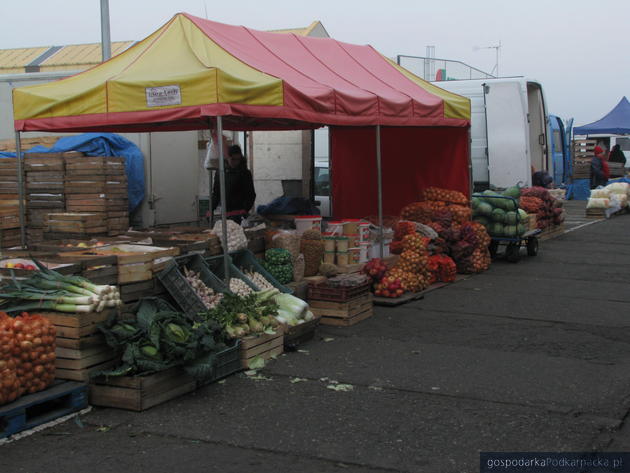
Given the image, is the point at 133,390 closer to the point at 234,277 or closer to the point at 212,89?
the point at 234,277

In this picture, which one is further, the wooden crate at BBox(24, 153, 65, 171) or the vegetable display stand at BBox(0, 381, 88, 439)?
the wooden crate at BBox(24, 153, 65, 171)

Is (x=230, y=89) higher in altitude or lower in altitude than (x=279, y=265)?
higher

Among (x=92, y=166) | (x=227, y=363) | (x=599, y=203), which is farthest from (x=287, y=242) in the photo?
(x=599, y=203)

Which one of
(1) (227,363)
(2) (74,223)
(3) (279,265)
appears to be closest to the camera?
(1) (227,363)

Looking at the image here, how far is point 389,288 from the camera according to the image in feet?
32.8

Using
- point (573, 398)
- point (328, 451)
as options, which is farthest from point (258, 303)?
point (573, 398)

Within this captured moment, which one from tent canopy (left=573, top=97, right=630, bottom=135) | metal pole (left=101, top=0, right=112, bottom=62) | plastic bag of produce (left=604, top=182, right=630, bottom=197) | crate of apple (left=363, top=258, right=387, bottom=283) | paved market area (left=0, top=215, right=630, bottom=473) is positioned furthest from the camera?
tent canopy (left=573, top=97, right=630, bottom=135)

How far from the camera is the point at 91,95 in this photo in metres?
8.27

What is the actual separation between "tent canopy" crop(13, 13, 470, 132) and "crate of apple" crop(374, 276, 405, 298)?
2197 mm

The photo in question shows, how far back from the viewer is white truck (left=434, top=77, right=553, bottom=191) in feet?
54.4

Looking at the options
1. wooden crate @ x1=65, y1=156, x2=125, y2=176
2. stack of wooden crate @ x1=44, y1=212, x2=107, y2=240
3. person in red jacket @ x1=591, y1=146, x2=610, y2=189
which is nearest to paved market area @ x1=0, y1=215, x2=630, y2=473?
stack of wooden crate @ x1=44, y1=212, x2=107, y2=240

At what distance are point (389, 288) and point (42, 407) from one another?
539cm

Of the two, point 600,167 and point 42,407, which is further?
point 600,167

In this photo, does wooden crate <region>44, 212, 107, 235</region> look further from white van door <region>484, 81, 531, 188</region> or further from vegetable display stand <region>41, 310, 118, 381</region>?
white van door <region>484, 81, 531, 188</region>
